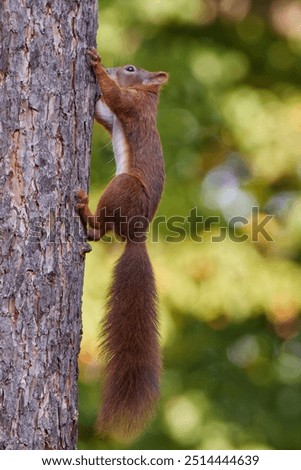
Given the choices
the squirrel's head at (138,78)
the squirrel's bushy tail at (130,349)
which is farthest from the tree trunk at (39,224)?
the squirrel's head at (138,78)

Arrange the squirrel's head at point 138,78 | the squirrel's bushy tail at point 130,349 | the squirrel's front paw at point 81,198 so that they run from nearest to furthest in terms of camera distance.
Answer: the squirrel's front paw at point 81,198, the squirrel's bushy tail at point 130,349, the squirrel's head at point 138,78

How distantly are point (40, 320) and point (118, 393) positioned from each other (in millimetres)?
551

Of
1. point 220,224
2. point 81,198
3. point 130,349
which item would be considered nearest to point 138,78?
point 81,198

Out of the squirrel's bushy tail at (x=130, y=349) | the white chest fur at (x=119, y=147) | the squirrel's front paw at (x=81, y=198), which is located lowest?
the squirrel's bushy tail at (x=130, y=349)

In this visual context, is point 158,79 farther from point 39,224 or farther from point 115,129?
point 39,224

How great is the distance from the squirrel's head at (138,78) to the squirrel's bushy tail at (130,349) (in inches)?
38.3

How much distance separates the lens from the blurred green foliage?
5473 millimetres

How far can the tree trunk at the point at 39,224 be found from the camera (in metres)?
2.76

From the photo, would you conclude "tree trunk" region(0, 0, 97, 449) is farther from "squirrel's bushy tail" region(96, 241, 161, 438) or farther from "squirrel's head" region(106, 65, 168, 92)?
"squirrel's head" region(106, 65, 168, 92)

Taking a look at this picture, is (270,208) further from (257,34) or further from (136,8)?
(136,8)

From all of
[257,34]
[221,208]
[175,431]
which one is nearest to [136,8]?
[257,34]

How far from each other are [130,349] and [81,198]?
0.64m

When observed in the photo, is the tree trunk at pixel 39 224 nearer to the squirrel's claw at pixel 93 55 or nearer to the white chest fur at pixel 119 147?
the squirrel's claw at pixel 93 55

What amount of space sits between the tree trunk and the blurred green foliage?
7.27 feet
